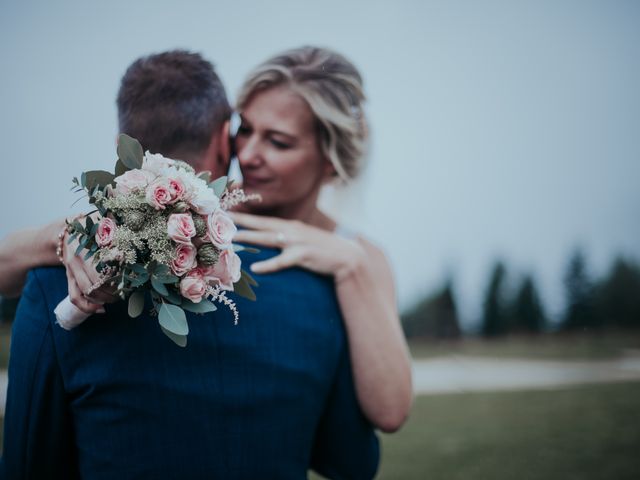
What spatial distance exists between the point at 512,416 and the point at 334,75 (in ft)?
25.7

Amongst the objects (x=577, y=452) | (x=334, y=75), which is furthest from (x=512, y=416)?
(x=334, y=75)

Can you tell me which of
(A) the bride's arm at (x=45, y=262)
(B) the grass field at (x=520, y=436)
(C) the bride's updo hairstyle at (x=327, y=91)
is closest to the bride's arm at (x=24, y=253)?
(A) the bride's arm at (x=45, y=262)

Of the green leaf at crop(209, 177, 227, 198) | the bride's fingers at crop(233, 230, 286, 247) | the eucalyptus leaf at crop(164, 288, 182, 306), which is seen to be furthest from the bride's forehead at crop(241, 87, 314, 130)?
the eucalyptus leaf at crop(164, 288, 182, 306)

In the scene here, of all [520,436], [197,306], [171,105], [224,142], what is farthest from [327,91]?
[520,436]

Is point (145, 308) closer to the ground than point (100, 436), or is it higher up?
higher up

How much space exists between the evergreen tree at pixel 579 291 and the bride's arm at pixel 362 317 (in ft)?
45.5

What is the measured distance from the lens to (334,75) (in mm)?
2832

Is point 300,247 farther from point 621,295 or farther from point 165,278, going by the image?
point 621,295

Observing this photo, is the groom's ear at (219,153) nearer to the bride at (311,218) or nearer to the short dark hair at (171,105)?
the short dark hair at (171,105)

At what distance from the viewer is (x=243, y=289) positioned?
5.64ft

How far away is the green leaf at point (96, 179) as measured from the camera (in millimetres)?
1568

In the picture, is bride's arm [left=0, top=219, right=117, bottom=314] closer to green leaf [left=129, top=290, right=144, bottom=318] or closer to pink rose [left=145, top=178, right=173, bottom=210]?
green leaf [left=129, top=290, right=144, bottom=318]

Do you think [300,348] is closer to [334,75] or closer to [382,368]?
[382,368]

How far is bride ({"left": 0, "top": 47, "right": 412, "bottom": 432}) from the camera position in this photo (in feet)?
6.32
